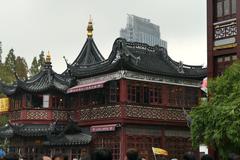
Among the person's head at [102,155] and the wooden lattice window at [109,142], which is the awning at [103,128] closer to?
the wooden lattice window at [109,142]

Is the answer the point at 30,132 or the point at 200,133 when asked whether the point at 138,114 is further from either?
the point at 200,133

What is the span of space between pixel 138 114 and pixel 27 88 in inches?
351

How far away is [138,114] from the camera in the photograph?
34281 millimetres

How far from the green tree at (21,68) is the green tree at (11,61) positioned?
1.29ft

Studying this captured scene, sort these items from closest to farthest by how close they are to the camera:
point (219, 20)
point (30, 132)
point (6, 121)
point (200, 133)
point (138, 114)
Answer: point (200, 133) < point (219, 20) < point (138, 114) < point (30, 132) < point (6, 121)

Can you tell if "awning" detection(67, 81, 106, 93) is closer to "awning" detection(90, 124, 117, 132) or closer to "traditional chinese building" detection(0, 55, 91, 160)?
"traditional chinese building" detection(0, 55, 91, 160)

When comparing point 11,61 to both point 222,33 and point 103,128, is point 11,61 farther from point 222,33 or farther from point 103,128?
point 222,33

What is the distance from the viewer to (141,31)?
14150 cm

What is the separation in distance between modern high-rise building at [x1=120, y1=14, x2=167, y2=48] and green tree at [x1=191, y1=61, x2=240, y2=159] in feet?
359

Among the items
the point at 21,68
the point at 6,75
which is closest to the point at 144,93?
the point at 6,75

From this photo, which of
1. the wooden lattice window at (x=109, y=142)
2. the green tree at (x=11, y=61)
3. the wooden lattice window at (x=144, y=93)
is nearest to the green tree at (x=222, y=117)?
the wooden lattice window at (x=109, y=142)

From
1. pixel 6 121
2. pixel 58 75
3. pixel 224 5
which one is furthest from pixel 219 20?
pixel 6 121

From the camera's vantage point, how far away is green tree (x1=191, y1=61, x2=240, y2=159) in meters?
18.1

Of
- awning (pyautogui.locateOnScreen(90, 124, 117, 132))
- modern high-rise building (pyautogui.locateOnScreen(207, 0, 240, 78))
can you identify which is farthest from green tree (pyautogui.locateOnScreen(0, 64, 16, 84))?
modern high-rise building (pyautogui.locateOnScreen(207, 0, 240, 78))
